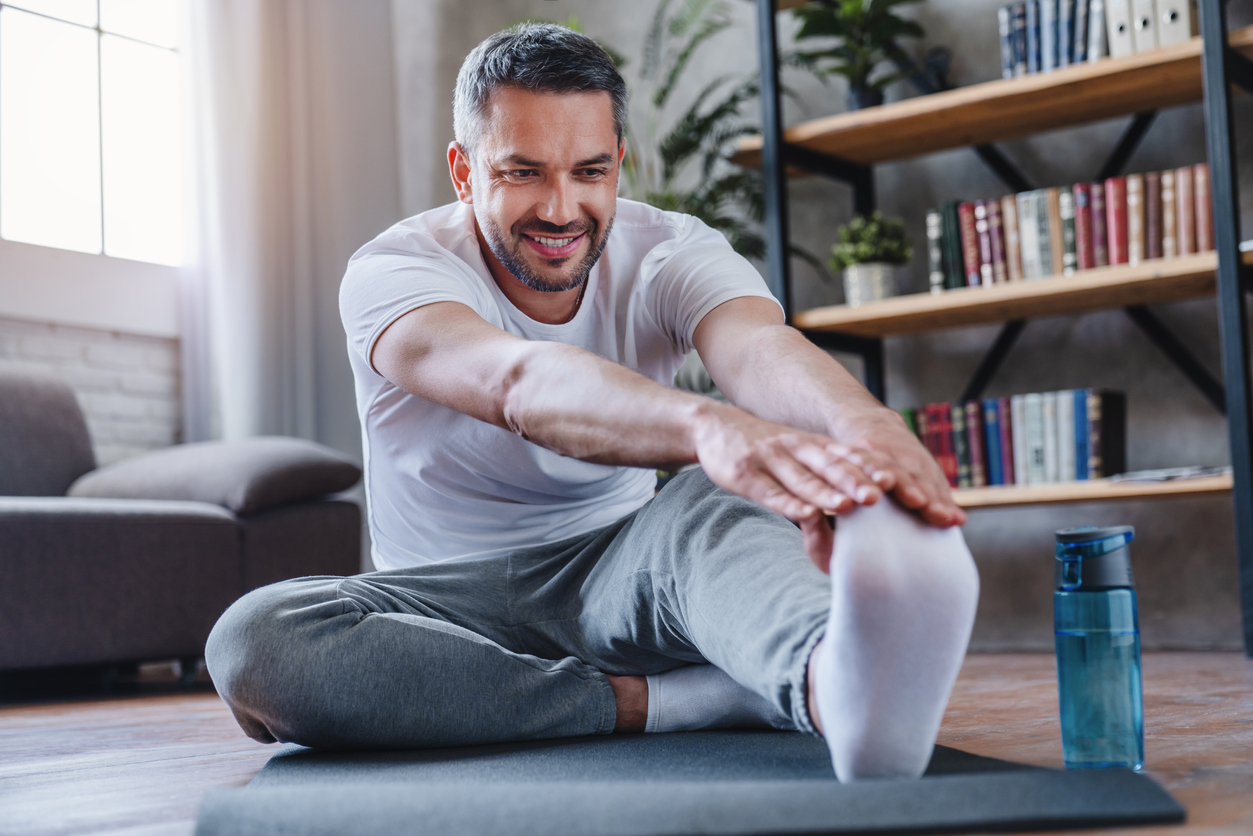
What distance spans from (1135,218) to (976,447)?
55 cm

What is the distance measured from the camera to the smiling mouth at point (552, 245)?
46.9 inches

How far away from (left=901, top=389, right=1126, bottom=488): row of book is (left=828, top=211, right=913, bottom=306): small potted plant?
29cm

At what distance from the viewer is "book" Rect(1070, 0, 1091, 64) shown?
7.70ft

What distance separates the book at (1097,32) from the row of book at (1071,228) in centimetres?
25

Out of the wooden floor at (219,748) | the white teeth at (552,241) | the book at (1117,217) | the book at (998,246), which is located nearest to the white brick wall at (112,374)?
the wooden floor at (219,748)

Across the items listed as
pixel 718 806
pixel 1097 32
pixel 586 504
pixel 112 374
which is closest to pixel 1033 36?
pixel 1097 32

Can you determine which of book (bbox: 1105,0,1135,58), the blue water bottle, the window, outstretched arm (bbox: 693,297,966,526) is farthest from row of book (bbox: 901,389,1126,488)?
the window

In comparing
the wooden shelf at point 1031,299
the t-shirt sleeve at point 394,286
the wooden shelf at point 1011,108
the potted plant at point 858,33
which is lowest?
the t-shirt sleeve at point 394,286

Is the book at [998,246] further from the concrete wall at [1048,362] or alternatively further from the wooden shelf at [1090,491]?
the wooden shelf at [1090,491]

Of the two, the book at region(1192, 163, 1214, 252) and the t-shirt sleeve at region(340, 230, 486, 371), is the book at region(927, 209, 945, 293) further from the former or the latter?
the t-shirt sleeve at region(340, 230, 486, 371)

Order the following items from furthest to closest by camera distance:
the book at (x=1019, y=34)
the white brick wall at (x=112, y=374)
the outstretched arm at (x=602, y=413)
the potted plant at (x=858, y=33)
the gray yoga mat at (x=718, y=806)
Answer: the white brick wall at (x=112, y=374) < the potted plant at (x=858, y=33) < the book at (x=1019, y=34) < the outstretched arm at (x=602, y=413) < the gray yoga mat at (x=718, y=806)

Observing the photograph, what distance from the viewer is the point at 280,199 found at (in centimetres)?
332

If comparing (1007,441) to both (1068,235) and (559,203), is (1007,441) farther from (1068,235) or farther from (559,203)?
(559,203)

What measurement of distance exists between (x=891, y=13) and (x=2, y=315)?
2.22 metres
